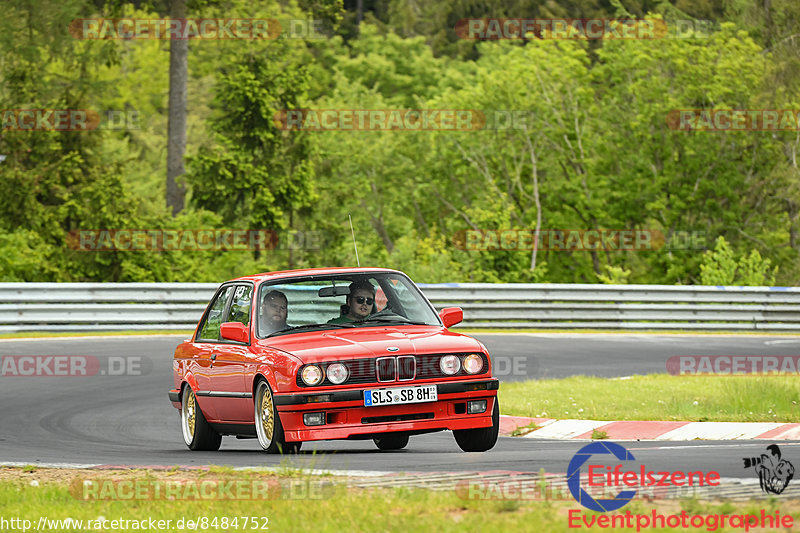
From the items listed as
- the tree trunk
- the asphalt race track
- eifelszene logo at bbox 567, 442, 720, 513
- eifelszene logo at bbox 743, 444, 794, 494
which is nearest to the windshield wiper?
the asphalt race track

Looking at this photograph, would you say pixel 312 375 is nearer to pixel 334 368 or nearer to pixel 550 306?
pixel 334 368

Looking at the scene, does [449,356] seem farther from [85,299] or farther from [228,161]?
[228,161]

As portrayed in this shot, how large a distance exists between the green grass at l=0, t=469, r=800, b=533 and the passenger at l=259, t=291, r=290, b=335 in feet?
9.19

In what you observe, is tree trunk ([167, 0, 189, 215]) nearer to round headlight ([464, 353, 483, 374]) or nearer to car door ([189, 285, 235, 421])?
car door ([189, 285, 235, 421])

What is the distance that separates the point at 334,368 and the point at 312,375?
17cm

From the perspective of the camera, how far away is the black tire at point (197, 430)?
440 inches

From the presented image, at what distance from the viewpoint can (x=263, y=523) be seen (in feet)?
21.4

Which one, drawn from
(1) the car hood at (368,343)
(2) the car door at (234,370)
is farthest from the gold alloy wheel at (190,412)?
(1) the car hood at (368,343)

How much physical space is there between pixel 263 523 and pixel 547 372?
1262 centimetres

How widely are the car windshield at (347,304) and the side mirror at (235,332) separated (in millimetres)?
103

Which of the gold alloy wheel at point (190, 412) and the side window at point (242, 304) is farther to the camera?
the gold alloy wheel at point (190, 412)

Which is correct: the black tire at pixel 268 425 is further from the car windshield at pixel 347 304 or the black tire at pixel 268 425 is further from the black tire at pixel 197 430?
the black tire at pixel 197 430

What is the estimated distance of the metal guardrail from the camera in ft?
80.7

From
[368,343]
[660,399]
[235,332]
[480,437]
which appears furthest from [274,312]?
[660,399]
